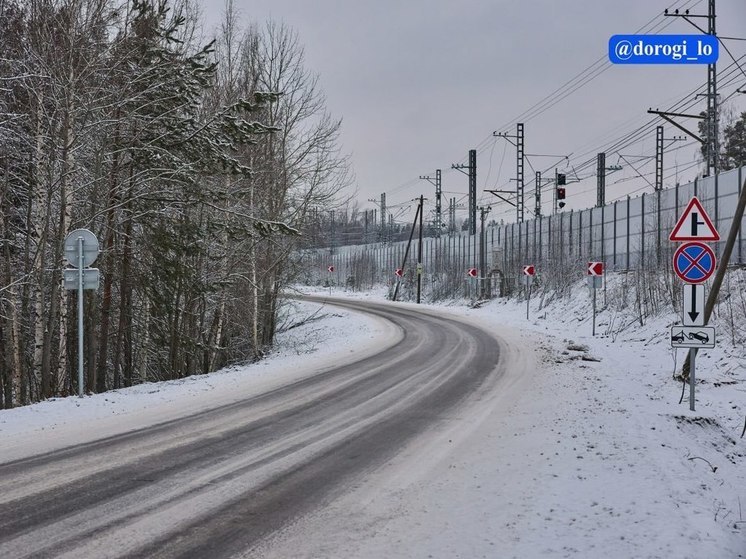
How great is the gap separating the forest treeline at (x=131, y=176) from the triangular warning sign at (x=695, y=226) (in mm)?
9319

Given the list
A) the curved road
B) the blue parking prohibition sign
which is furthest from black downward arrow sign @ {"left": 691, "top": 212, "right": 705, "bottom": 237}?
the curved road

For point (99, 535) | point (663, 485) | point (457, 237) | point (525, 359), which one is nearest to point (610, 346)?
point (525, 359)

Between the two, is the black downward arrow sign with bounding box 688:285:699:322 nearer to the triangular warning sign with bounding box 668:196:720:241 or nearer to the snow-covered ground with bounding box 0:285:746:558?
the triangular warning sign with bounding box 668:196:720:241

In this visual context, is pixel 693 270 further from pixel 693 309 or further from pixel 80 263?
pixel 80 263

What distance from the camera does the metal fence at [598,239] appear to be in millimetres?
23141

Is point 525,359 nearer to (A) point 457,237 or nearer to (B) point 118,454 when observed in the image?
(B) point 118,454

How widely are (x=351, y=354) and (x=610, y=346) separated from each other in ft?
27.2

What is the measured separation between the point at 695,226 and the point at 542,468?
16.3 ft

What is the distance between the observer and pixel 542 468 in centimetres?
575

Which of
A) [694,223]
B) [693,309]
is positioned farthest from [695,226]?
[693,309]

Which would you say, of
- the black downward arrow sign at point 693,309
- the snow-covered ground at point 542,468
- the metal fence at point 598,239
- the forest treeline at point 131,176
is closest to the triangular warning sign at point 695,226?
the black downward arrow sign at point 693,309

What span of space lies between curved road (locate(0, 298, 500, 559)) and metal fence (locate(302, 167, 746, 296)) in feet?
50.3

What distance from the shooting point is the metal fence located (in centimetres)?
2314

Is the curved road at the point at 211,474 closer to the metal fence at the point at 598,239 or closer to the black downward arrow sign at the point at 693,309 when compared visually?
the black downward arrow sign at the point at 693,309
